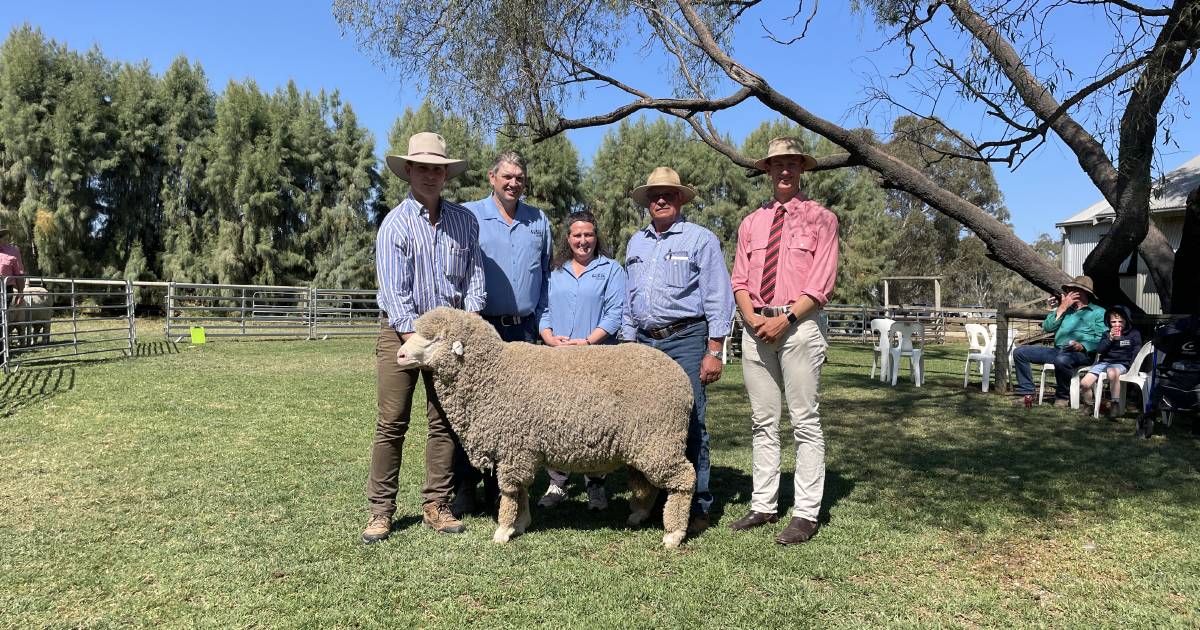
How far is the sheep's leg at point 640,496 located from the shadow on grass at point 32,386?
22.3 feet

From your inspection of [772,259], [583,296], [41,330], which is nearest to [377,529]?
[583,296]

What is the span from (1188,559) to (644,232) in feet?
11.3

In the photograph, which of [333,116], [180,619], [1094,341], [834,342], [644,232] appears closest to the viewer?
[180,619]

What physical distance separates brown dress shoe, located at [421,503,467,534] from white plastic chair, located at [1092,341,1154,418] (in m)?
7.47

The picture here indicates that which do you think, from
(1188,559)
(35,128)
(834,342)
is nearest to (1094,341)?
(1188,559)

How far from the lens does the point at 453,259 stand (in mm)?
4051

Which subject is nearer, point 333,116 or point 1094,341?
point 1094,341

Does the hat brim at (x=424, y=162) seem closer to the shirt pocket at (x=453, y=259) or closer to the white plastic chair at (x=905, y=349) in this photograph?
the shirt pocket at (x=453, y=259)

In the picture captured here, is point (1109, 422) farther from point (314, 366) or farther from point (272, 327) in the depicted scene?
point (272, 327)

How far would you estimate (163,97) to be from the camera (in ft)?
92.5

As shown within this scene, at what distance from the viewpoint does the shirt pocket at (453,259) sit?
4.02m

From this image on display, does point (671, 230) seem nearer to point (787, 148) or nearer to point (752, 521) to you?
point (787, 148)

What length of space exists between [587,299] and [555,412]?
3.12ft

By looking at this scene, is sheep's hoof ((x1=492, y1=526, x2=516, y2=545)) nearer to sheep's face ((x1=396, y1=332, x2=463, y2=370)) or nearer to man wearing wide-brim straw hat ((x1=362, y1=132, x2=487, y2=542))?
man wearing wide-brim straw hat ((x1=362, y1=132, x2=487, y2=542))
